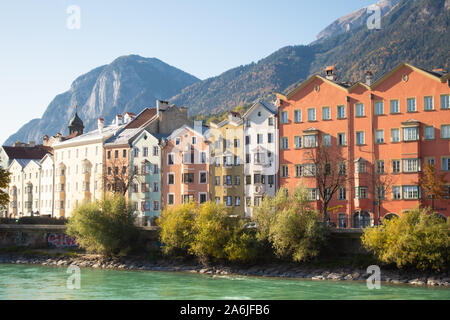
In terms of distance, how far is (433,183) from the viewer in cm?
6731

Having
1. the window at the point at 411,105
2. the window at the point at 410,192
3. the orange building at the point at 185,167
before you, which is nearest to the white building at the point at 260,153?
the orange building at the point at 185,167

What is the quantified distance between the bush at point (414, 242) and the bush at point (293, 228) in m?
5.95

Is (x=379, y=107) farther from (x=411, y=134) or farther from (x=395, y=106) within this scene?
(x=411, y=134)

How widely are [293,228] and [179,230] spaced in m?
13.8

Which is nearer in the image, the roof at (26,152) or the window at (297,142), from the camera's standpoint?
the window at (297,142)

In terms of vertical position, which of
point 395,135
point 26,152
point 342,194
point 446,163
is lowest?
point 342,194

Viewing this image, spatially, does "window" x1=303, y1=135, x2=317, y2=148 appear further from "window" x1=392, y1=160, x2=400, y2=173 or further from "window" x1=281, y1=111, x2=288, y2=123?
"window" x1=392, y1=160, x2=400, y2=173

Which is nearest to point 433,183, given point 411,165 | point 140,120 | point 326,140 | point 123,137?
point 411,165

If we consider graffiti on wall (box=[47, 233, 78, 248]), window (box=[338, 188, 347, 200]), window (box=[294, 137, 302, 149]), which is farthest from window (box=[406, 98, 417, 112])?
graffiti on wall (box=[47, 233, 78, 248])

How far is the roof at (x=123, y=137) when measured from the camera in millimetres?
97938

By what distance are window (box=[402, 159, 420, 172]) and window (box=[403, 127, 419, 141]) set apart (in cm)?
252

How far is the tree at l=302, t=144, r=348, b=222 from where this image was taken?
72.6 m

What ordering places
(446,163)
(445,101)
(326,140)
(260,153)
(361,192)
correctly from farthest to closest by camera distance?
(260,153), (326,140), (361,192), (445,101), (446,163)

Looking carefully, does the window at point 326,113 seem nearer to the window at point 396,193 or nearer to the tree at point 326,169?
the tree at point 326,169
